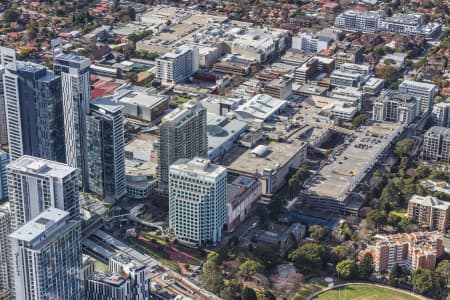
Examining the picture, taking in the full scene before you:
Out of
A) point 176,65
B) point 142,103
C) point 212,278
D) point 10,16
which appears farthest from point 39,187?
point 10,16

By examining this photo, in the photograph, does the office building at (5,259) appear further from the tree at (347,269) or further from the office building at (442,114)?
the office building at (442,114)

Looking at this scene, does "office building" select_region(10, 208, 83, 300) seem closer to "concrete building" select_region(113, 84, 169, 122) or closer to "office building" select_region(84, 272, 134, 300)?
"office building" select_region(84, 272, 134, 300)

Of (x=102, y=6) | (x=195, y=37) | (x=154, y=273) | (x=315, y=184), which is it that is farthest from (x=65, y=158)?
(x=102, y=6)

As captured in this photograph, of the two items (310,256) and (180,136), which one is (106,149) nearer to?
(180,136)

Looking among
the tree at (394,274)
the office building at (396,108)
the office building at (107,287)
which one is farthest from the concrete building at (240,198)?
the office building at (396,108)

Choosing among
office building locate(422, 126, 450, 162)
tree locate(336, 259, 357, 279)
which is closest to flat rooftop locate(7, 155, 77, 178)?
tree locate(336, 259, 357, 279)
